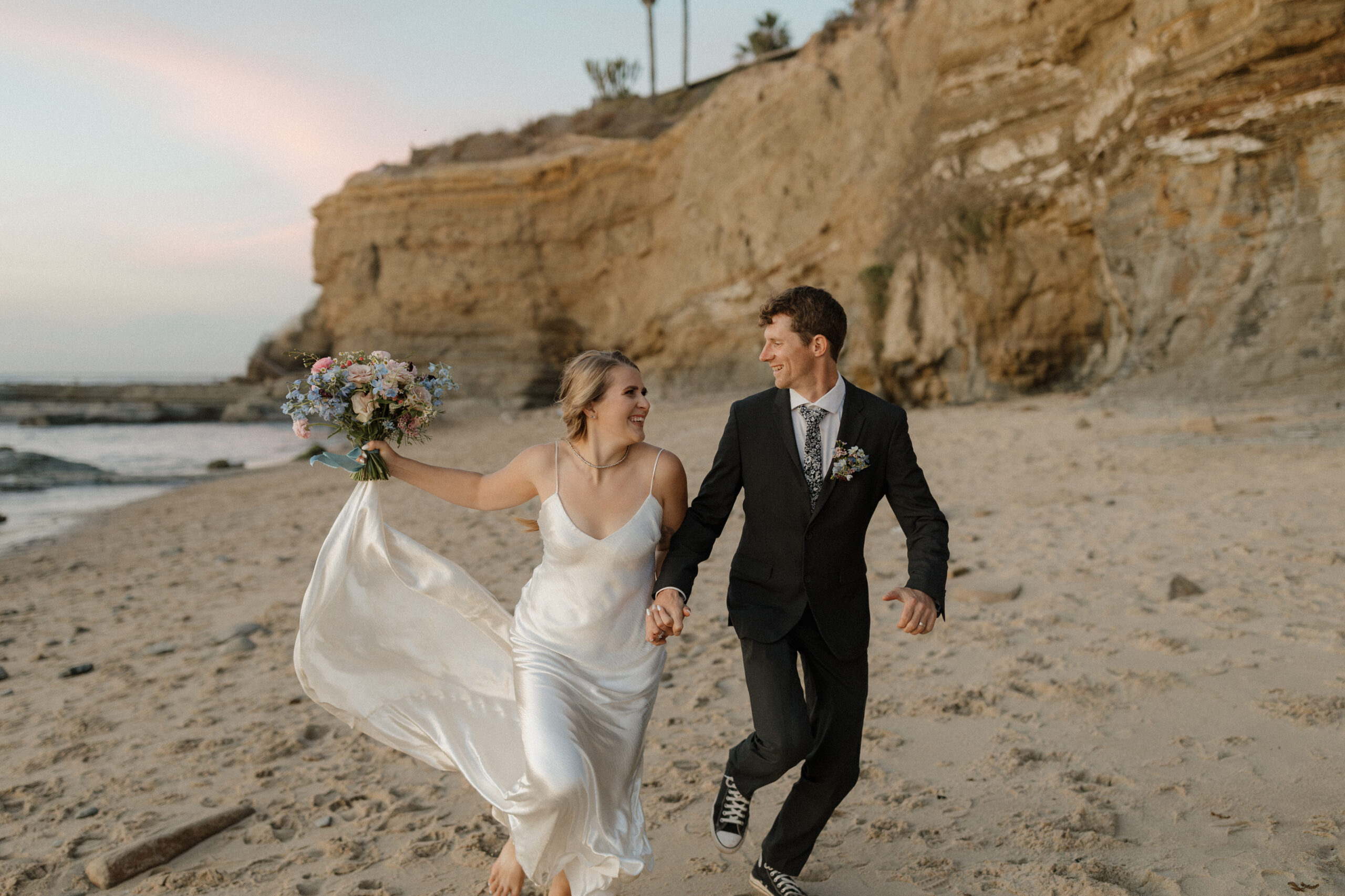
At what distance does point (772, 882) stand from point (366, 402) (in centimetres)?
215

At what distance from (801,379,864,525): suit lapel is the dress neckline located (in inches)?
21.5

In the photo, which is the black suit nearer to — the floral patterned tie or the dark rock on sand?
the floral patterned tie

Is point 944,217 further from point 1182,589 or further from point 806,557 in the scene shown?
point 806,557

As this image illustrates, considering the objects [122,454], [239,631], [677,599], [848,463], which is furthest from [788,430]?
[122,454]

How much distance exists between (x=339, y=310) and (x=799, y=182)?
58.9 ft

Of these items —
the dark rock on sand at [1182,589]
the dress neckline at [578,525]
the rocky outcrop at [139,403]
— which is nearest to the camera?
the dress neckline at [578,525]

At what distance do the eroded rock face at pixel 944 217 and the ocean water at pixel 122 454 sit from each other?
6.02m

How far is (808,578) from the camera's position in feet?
9.15

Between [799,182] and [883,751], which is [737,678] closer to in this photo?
[883,751]

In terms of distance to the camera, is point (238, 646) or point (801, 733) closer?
point (801, 733)

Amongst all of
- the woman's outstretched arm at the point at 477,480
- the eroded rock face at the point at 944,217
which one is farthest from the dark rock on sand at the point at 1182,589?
the eroded rock face at the point at 944,217

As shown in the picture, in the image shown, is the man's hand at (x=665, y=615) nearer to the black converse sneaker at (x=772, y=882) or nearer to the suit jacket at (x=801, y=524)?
the suit jacket at (x=801, y=524)

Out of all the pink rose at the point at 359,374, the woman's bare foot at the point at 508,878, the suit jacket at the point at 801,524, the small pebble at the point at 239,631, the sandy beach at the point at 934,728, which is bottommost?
the sandy beach at the point at 934,728

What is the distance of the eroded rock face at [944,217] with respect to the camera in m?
11.4
